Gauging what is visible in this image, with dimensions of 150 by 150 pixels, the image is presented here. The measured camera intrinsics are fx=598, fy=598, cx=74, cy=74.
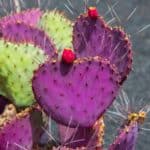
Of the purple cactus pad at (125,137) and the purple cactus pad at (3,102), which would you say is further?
the purple cactus pad at (3,102)

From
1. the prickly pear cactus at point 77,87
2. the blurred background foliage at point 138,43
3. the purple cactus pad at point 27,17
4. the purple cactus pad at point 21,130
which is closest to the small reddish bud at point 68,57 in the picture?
the prickly pear cactus at point 77,87

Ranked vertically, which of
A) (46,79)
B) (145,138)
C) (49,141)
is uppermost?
(46,79)

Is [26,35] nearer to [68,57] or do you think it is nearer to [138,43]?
[68,57]

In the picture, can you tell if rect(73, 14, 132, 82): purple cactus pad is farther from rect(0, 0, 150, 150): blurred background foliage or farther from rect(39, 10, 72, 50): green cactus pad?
rect(0, 0, 150, 150): blurred background foliage

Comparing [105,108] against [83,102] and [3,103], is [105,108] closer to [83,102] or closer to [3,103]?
[83,102]

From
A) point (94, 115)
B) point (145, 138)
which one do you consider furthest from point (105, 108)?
point (145, 138)

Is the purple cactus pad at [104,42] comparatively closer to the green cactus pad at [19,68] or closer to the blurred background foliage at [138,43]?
the green cactus pad at [19,68]

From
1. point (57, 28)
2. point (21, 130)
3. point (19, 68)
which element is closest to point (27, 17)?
point (57, 28)
